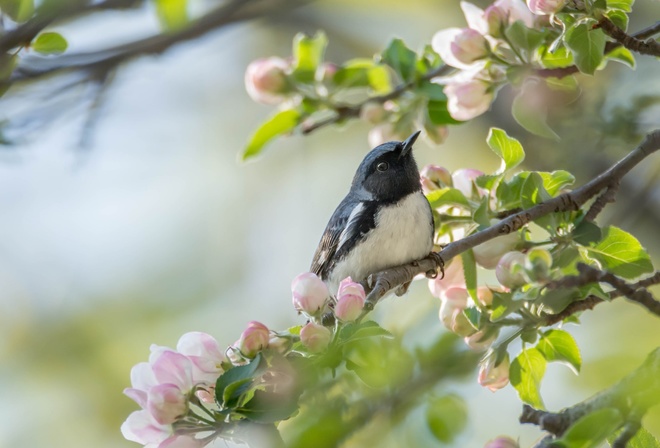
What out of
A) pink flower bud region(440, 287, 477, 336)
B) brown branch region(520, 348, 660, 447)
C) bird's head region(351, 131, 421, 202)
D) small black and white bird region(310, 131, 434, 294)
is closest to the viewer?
brown branch region(520, 348, 660, 447)

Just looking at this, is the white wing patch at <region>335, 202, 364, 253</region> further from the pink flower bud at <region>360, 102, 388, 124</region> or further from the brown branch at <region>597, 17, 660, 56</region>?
the brown branch at <region>597, 17, 660, 56</region>

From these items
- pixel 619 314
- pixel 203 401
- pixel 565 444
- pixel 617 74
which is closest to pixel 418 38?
pixel 617 74

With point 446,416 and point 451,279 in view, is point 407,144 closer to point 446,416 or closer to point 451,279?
point 451,279

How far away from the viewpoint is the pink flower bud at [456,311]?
1808 mm

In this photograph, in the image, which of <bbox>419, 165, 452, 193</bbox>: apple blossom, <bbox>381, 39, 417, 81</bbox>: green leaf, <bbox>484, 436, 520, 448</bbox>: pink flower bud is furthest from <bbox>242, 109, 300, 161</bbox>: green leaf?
<bbox>484, 436, 520, 448</bbox>: pink flower bud

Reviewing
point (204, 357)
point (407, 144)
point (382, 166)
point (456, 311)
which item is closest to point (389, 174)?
point (382, 166)

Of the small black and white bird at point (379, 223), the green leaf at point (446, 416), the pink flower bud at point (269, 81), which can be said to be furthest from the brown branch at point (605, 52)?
the green leaf at point (446, 416)

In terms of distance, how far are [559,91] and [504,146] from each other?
0.40 m

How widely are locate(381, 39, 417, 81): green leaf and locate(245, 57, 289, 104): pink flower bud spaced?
12.7 inches

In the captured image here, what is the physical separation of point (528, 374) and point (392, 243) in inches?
39.8

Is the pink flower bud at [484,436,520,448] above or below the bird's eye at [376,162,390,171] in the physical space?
above

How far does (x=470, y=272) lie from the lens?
200 centimetres

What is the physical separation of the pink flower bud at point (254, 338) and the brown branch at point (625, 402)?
0.52 metres

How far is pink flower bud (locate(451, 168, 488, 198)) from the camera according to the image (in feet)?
6.93
